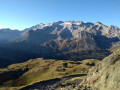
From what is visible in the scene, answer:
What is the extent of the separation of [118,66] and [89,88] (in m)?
14.1

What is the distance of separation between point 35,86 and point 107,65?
282 ft

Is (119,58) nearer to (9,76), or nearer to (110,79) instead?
(110,79)

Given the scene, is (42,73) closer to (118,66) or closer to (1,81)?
(1,81)

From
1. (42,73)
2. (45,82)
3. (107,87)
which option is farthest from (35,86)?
(107,87)

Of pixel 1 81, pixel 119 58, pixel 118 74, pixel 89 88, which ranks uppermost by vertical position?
pixel 119 58

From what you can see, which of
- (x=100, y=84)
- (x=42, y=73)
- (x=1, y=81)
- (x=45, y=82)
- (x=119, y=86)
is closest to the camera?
(x=119, y=86)

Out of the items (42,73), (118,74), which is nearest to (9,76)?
(42,73)

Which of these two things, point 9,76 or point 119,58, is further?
point 9,76

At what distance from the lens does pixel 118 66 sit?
4531 centimetres

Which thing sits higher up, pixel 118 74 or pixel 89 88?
pixel 118 74

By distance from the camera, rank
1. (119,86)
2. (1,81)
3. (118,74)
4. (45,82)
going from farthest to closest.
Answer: (1,81), (45,82), (118,74), (119,86)

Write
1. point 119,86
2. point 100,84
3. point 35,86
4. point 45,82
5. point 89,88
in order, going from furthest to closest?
point 45,82 → point 35,86 → point 89,88 → point 100,84 → point 119,86

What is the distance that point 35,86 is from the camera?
123625 millimetres

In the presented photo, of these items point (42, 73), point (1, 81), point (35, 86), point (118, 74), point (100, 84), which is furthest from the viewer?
point (42, 73)
